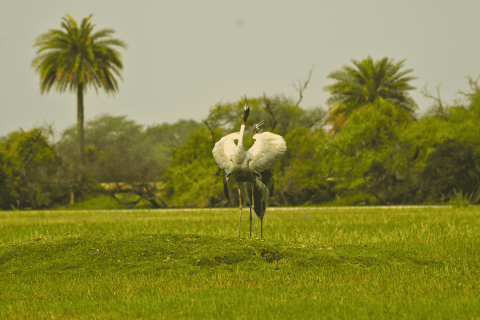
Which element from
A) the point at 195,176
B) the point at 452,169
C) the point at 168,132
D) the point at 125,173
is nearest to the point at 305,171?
the point at 195,176

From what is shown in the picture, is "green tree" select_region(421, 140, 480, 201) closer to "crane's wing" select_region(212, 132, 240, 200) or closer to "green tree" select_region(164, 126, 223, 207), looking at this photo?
"green tree" select_region(164, 126, 223, 207)

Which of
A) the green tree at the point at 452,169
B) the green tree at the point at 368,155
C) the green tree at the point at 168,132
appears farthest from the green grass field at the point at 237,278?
the green tree at the point at 168,132

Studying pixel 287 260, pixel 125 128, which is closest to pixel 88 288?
pixel 287 260

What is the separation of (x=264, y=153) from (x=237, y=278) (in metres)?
3.54

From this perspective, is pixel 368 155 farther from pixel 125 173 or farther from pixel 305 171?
pixel 125 173

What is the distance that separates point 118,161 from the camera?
4156 cm

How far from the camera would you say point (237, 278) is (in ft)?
27.1

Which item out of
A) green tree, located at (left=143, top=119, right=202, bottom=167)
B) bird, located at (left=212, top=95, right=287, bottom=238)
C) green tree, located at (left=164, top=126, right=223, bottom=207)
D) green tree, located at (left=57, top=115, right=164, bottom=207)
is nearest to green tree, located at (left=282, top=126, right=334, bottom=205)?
green tree, located at (left=164, top=126, right=223, bottom=207)

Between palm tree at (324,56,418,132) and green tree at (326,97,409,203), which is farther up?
palm tree at (324,56,418,132)

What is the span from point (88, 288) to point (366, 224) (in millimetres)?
11162

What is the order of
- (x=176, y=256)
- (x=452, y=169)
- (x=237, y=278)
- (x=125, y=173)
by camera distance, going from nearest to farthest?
(x=237, y=278), (x=176, y=256), (x=452, y=169), (x=125, y=173)

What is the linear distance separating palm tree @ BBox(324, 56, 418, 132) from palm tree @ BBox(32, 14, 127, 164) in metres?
18.8

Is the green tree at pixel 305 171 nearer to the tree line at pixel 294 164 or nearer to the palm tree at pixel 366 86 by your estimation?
the tree line at pixel 294 164

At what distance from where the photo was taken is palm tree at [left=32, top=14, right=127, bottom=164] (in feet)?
140
